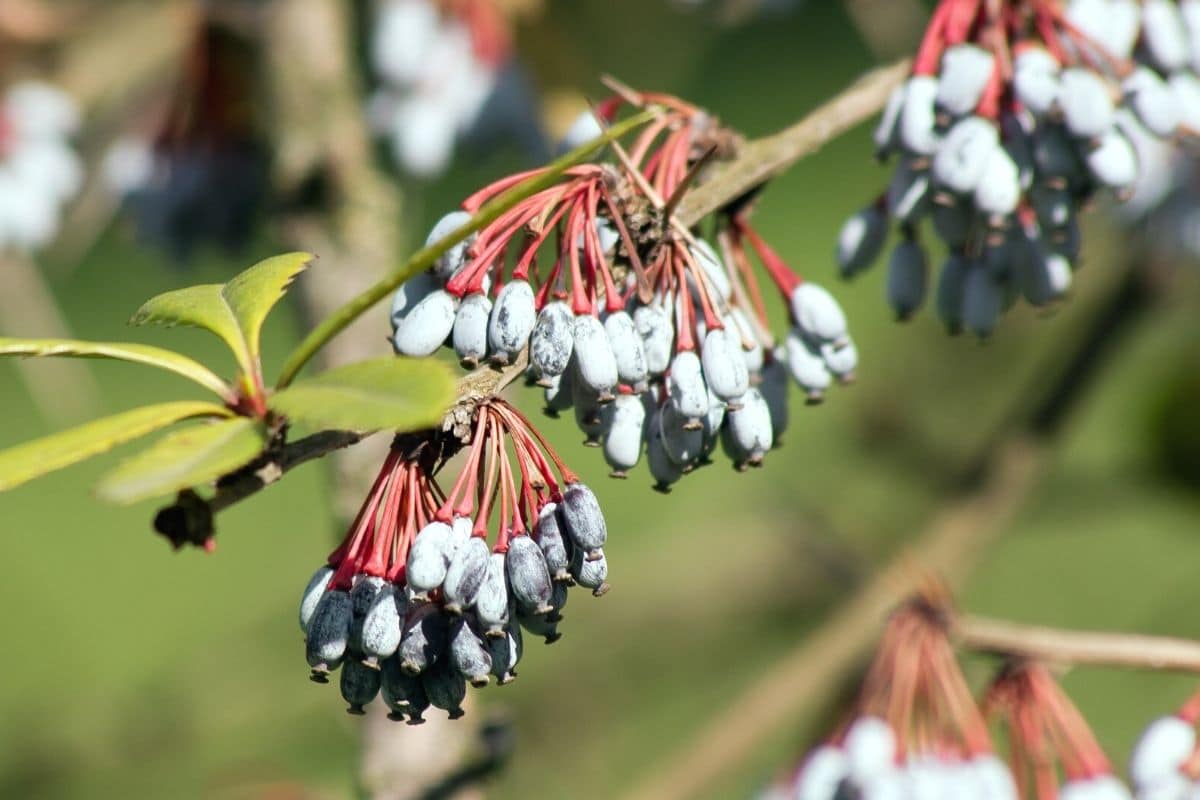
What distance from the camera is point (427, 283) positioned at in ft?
2.27

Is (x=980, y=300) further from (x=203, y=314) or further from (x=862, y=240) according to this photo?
(x=203, y=314)

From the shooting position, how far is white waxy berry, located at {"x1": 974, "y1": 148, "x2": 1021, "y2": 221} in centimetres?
78

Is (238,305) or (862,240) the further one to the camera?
(862,240)

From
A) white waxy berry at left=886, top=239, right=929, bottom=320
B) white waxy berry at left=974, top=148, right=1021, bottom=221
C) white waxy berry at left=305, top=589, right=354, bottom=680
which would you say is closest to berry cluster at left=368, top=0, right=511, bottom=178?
white waxy berry at left=886, top=239, right=929, bottom=320

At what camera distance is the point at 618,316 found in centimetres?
67

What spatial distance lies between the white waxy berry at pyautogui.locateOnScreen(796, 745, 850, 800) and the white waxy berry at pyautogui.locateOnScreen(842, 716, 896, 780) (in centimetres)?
3

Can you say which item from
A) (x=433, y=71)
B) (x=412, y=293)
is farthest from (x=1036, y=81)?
(x=433, y=71)

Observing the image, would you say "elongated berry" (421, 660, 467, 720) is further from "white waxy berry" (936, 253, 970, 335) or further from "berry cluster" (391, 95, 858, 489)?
"white waxy berry" (936, 253, 970, 335)

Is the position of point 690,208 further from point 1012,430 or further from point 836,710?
point 1012,430

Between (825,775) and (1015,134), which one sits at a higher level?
(1015,134)

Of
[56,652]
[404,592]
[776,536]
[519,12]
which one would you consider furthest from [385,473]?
[56,652]

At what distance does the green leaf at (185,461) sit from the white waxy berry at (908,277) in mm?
452

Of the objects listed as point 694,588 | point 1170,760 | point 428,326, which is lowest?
point 1170,760

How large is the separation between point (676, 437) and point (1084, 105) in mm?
279
